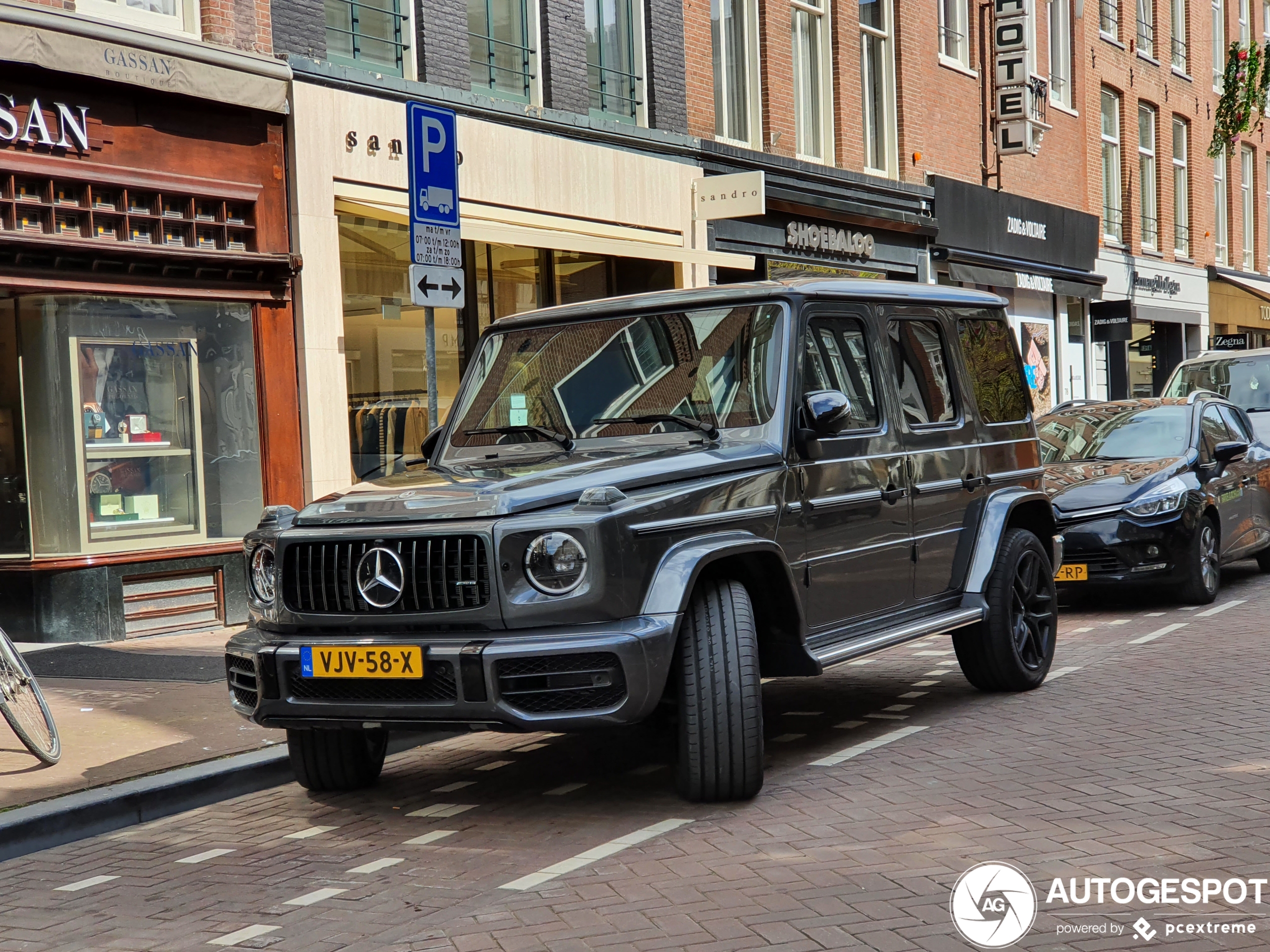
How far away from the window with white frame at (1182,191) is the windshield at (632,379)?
28.9 meters

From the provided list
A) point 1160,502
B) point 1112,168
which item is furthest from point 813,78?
point 1112,168

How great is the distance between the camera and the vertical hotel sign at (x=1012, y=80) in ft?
78.9

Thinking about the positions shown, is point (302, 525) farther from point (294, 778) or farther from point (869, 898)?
point (869, 898)

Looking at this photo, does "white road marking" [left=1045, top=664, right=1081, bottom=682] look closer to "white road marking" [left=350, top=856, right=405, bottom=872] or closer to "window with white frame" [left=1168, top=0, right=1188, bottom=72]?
"white road marking" [left=350, top=856, right=405, bottom=872]

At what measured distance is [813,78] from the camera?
20344 mm

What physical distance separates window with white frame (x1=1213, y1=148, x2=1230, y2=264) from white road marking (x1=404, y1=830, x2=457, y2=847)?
32.7 meters

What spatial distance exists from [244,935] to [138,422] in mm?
7710

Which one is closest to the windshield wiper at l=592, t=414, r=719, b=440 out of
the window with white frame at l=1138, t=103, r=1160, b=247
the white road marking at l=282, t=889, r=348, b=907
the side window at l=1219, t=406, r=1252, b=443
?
the white road marking at l=282, t=889, r=348, b=907

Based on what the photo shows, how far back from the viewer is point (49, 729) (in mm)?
6520

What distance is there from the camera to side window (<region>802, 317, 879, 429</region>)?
20.7 ft

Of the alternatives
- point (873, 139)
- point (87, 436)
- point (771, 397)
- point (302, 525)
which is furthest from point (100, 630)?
point (873, 139)

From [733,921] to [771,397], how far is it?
8.19ft

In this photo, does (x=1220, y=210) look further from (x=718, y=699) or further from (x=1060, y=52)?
(x=718, y=699)

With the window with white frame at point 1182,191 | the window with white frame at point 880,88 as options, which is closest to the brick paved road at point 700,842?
the window with white frame at point 880,88
